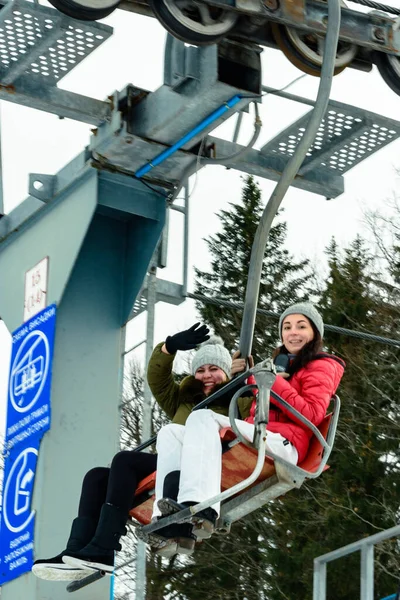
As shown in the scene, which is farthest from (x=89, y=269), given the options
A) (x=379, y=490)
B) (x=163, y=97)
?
(x=379, y=490)

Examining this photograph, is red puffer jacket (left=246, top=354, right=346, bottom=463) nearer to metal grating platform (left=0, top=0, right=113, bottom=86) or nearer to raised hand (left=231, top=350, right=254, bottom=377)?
raised hand (left=231, top=350, right=254, bottom=377)

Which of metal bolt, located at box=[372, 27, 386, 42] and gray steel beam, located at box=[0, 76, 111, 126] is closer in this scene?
metal bolt, located at box=[372, 27, 386, 42]

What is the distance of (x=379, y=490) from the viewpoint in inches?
827

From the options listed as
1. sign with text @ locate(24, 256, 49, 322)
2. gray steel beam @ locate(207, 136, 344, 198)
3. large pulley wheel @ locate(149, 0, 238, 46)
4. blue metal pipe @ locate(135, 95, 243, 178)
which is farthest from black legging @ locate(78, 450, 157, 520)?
large pulley wheel @ locate(149, 0, 238, 46)

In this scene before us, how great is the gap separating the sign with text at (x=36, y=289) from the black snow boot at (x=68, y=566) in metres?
1.51

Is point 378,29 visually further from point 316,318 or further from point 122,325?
point 122,325

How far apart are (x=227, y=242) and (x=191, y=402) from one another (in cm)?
2104

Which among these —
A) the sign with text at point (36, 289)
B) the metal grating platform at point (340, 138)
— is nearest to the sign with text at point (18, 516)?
the sign with text at point (36, 289)

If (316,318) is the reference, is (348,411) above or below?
above

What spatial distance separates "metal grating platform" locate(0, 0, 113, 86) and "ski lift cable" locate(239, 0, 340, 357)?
125 cm

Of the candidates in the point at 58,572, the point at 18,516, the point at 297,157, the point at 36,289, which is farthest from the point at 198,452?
the point at 36,289

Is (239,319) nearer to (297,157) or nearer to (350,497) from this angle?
(350,497)

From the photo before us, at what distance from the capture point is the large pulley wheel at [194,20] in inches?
261

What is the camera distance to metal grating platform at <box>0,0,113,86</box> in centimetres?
709
